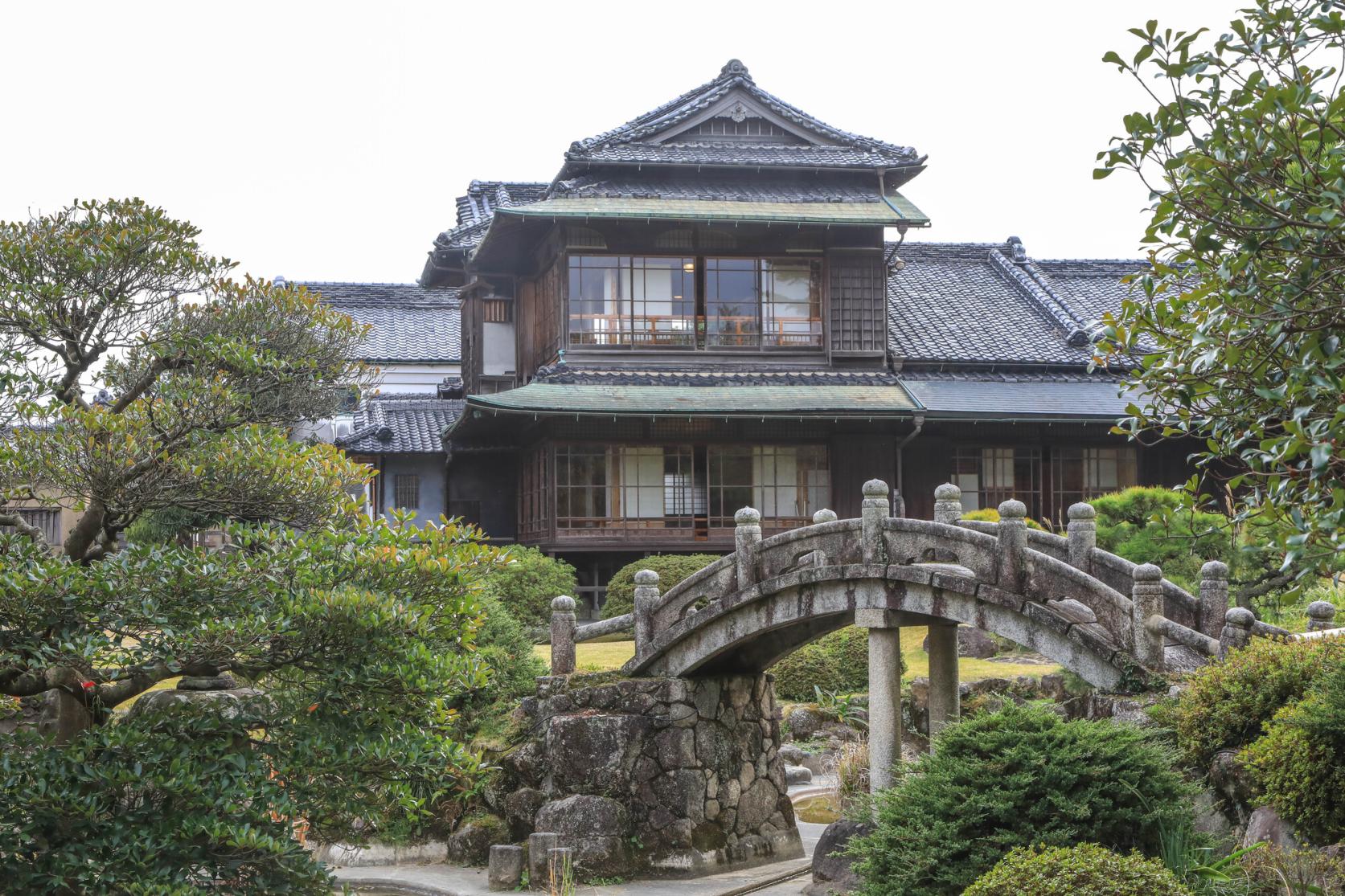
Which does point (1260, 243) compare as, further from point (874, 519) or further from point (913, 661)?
point (913, 661)

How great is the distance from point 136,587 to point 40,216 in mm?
3118

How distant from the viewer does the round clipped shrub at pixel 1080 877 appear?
371 inches

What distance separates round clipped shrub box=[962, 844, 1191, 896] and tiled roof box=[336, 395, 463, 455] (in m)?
22.3

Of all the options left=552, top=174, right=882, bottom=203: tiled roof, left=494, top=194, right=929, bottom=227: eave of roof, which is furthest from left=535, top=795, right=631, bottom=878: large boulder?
left=552, top=174, right=882, bottom=203: tiled roof

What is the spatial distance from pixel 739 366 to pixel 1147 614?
15874 millimetres

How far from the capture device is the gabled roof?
28750 mm

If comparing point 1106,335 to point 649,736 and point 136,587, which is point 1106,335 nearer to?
point 136,587

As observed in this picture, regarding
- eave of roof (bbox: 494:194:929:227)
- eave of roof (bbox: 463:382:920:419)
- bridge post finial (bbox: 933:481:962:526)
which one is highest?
eave of roof (bbox: 494:194:929:227)

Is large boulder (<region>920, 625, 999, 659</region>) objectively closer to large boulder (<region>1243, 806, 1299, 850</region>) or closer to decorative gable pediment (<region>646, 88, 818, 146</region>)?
decorative gable pediment (<region>646, 88, 818, 146</region>)

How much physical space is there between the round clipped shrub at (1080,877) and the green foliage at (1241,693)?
185 centimetres

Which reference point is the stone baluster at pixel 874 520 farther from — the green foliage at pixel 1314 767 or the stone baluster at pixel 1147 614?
the green foliage at pixel 1314 767

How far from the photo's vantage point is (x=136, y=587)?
934 centimetres

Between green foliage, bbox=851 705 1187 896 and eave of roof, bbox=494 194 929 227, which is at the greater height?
eave of roof, bbox=494 194 929 227

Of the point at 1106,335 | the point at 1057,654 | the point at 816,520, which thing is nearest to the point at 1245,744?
the point at 1057,654
